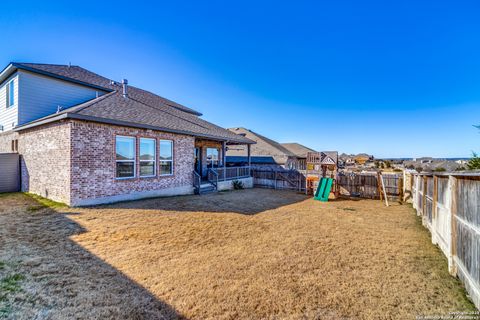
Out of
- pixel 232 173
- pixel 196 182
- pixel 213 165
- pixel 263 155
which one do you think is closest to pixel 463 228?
pixel 196 182

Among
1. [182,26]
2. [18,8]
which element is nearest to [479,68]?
[182,26]

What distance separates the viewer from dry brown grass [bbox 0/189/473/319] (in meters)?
2.77

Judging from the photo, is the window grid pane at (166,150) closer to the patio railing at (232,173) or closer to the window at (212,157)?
the patio railing at (232,173)

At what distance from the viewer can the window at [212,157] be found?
15694mm

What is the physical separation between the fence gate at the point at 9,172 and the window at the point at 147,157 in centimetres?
726

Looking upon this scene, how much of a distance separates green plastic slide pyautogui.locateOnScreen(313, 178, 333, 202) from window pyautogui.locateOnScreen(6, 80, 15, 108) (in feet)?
57.8

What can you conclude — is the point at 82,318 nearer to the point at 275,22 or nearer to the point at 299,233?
the point at 299,233

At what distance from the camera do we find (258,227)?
6.47 metres

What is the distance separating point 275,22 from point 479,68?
12.6 m

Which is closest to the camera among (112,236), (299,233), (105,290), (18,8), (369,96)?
(105,290)

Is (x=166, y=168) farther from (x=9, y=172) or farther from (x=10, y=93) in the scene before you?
(x=10, y=93)

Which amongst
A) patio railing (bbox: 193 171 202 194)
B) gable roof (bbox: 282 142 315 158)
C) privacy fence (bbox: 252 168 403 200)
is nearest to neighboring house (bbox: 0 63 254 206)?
patio railing (bbox: 193 171 202 194)

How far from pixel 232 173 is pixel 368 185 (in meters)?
8.51

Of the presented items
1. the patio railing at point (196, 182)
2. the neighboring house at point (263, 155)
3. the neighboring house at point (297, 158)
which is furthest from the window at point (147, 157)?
the neighboring house at point (297, 158)
